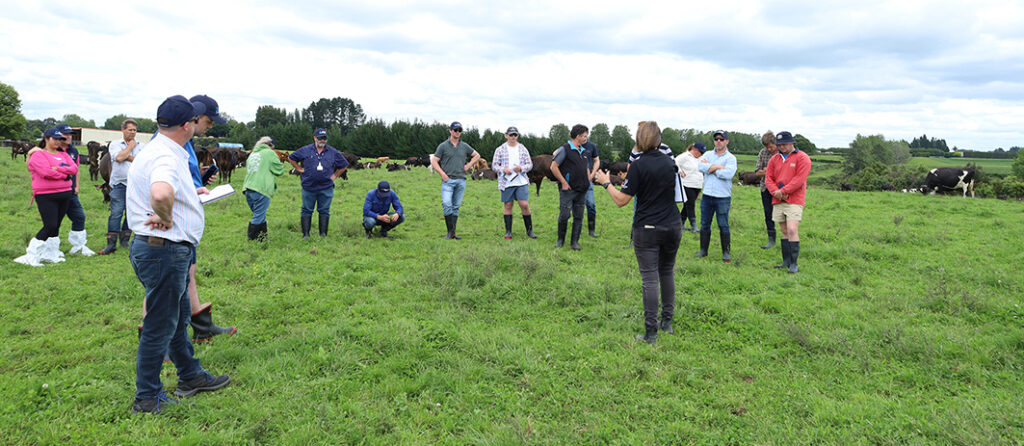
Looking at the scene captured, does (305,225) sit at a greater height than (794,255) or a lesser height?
Answer: lesser

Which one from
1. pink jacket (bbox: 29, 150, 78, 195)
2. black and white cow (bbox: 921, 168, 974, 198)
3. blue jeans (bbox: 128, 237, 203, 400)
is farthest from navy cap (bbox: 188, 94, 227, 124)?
black and white cow (bbox: 921, 168, 974, 198)

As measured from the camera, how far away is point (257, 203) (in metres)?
8.61

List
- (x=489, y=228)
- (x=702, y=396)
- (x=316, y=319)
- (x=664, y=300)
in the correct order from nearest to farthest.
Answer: (x=702, y=396) → (x=664, y=300) → (x=316, y=319) → (x=489, y=228)

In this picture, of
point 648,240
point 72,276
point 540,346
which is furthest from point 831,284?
point 72,276

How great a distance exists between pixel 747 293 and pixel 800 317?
86 cm

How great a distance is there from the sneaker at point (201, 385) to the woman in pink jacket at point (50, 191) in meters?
5.14

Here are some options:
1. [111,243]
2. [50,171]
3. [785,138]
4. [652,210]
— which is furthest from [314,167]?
[785,138]

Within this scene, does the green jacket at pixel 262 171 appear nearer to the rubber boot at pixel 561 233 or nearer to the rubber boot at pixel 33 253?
the rubber boot at pixel 33 253

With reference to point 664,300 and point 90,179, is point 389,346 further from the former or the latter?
point 90,179

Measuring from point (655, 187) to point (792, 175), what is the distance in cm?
386

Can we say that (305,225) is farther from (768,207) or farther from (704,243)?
(768,207)

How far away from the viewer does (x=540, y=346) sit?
4.59m

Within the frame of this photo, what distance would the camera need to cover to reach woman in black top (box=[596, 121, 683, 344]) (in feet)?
14.9

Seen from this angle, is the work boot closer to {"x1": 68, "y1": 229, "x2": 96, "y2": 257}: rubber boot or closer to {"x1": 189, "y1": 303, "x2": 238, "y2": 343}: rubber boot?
{"x1": 68, "y1": 229, "x2": 96, "y2": 257}: rubber boot
